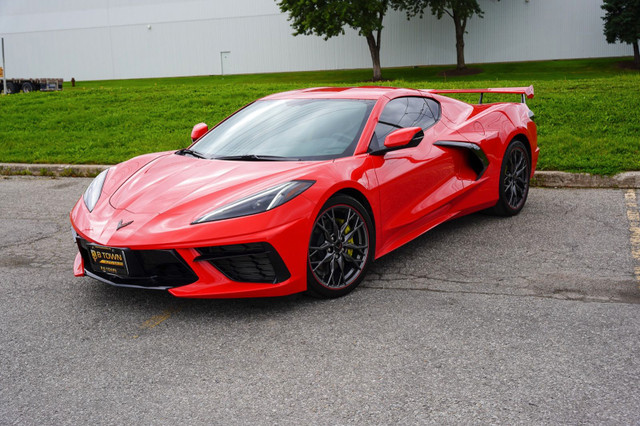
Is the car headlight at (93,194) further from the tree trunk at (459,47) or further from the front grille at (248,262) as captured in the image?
the tree trunk at (459,47)

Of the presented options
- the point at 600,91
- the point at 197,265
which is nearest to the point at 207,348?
the point at 197,265

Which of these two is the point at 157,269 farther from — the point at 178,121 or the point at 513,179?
the point at 178,121

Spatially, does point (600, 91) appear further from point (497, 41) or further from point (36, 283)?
point (497, 41)

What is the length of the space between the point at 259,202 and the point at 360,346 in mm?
1028

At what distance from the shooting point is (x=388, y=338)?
3445 mm

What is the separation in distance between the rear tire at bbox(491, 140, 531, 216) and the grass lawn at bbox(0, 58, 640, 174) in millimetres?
1731

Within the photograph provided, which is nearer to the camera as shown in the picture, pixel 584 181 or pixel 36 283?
pixel 36 283

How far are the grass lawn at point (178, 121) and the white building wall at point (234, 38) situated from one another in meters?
34.2

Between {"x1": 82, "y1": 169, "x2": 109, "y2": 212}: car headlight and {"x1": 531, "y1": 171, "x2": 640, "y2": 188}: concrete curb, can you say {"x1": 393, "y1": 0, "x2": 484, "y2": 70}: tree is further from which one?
{"x1": 82, "y1": 169, "x2": 109, "y2": 212}: car headlight

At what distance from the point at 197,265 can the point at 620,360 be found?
226cm

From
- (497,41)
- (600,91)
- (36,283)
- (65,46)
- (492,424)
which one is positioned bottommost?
(492,424)

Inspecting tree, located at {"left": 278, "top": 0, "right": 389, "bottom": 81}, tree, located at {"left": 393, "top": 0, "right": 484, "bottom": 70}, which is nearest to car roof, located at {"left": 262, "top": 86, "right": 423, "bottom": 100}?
tree, located at {"left": 278, "top": 0, "right": 389, "bottom": 81}

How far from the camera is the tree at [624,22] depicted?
36.5 m

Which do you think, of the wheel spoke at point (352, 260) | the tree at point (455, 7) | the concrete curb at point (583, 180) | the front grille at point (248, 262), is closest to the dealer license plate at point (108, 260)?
the front grille at point (248, 262)
